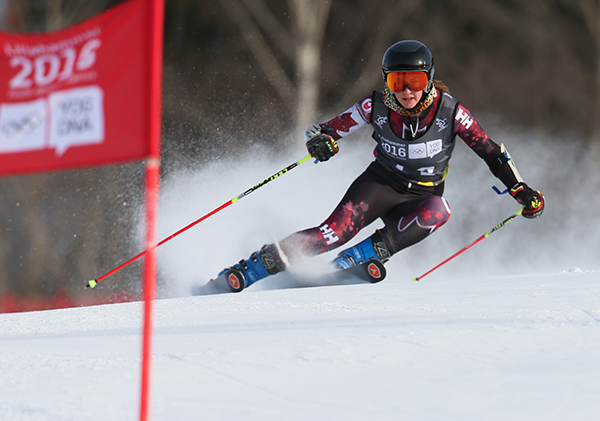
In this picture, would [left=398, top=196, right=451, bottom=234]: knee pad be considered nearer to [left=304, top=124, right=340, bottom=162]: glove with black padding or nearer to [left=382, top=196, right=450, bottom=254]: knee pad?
[left=382, top=196, right=450, bottom=254]: knee pad

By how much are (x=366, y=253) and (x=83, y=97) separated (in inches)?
113

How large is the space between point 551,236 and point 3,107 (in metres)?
9.06

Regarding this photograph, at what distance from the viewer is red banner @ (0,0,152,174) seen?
1756 millimetres

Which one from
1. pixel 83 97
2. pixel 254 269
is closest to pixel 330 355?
pixel 83 97

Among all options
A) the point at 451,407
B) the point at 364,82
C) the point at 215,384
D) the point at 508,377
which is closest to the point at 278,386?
the point at 215,384

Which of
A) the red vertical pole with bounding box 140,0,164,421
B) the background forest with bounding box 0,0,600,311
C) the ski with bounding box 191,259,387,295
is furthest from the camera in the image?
the background forest with bounding box 0,0,600,311

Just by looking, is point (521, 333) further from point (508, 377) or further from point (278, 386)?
point (278, 386)

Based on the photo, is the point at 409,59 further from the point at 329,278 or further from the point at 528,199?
the point at 329,278

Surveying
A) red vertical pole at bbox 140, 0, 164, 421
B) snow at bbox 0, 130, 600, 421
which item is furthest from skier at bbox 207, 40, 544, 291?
red vertical pole at bbox 140, 0, 164, 421

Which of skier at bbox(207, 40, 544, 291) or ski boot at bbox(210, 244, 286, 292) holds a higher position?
skier at bbox(207, 40, 544, 291)

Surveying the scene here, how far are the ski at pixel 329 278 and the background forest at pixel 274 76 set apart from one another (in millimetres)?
7113

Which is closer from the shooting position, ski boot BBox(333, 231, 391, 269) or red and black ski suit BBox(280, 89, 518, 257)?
red and black ski suit BBox(280, 89, 518, 257)

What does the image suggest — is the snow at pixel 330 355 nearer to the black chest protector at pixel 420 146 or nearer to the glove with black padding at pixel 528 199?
the glove with black padding at pixel 528 199

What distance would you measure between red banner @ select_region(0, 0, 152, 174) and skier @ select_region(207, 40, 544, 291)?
7.53 feet
